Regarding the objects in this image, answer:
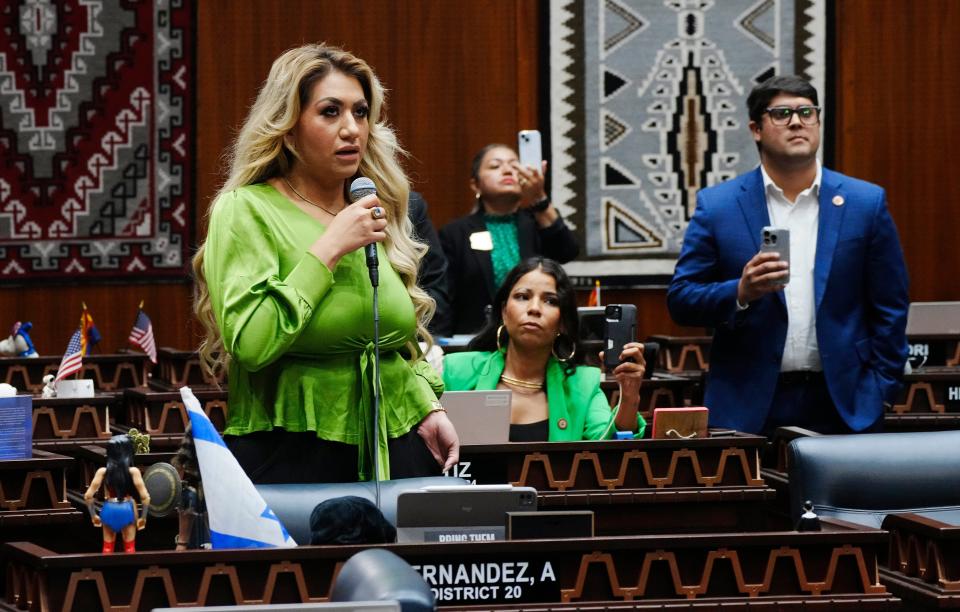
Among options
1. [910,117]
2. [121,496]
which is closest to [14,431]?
[121,496]

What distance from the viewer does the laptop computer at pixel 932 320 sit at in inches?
300

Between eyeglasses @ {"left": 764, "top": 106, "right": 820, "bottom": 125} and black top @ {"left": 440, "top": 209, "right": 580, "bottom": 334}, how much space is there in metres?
2.23

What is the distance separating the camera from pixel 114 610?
263 cm

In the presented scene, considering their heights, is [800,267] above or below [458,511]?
above

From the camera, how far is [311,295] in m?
3.16

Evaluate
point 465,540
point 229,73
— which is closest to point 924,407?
point 465,540

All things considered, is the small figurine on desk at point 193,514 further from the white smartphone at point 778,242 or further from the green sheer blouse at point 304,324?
the white smartphone at point 778,242

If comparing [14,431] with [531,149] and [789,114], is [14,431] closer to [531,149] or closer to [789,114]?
[789,114]

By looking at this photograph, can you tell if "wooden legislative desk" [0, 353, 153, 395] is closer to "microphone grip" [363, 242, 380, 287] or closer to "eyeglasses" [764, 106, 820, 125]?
"eyeglasses" [764, 106, 820, 125]

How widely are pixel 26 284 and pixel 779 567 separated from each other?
7.19 m

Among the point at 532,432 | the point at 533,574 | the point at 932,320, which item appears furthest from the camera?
the point at 932,320

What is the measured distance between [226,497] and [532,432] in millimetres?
2557

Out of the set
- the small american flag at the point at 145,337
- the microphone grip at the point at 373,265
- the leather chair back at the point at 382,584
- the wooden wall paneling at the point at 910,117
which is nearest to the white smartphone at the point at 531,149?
the small american flag at the point at 145,337

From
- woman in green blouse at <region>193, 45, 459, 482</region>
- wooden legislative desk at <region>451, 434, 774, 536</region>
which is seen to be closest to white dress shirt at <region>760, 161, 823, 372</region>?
wooden legislative desk at <region>451, 434, 774, 536</region>
